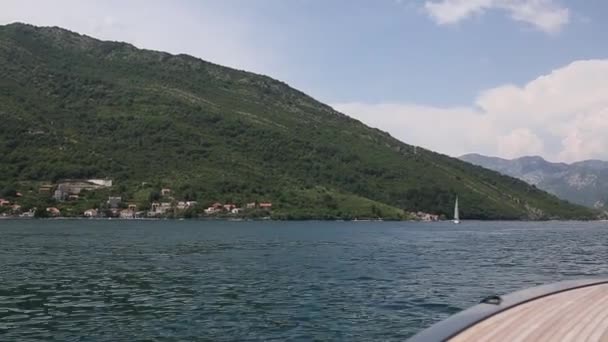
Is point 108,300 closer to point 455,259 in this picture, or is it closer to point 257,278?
point 257,278

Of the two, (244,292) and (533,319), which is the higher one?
(533,319)

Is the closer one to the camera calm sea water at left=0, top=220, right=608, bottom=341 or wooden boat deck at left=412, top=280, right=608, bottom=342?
wooden boat deck at left=412, top=280, right=608, bottom=342

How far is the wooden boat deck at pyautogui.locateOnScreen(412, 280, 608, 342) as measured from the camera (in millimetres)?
15180

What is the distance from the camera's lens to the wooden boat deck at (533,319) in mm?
15180

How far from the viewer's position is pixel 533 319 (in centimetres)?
1734

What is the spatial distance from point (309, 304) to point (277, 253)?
4210cm

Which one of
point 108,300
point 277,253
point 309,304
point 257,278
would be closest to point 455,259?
point 277,253

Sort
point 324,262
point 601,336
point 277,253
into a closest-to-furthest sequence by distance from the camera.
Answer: point 601,336
point 324,262
point 277,253

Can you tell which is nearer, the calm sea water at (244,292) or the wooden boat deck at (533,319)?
the wooden boat deck at (533,319)

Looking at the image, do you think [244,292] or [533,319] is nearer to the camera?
[533,319]

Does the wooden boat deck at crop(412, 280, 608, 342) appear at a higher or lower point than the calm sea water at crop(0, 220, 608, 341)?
higher

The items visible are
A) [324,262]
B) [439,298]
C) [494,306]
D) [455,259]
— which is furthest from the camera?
[455,259]

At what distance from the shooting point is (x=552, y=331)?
15875 mm

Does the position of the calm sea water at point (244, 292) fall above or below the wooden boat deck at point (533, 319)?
below
